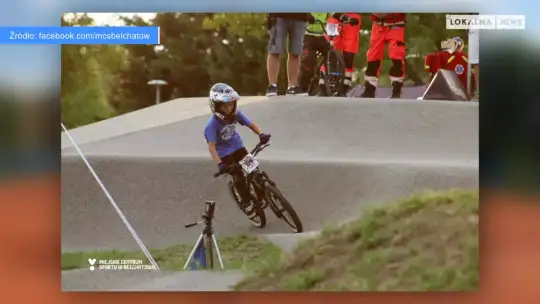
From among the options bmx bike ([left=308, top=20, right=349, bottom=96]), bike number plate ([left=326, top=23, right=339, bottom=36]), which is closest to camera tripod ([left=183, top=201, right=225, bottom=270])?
bmx bike ([left=308, top=20, right=349, bottom=96])

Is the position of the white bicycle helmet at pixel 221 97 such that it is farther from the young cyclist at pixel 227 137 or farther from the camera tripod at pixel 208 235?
the camera tripod at pixel 208 235

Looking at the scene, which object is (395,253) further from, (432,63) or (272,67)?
(272,67)

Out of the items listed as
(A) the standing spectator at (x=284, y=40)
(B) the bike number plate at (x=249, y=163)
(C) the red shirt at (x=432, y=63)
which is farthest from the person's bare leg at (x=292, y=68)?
(C) the red shirt at (x=432, y=63)

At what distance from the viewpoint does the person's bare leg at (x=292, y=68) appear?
14.2ft

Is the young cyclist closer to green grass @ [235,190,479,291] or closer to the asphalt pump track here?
the asphalt pump track

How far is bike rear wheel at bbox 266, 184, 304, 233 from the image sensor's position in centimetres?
422

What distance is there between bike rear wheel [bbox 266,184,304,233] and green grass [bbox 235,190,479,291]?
0.46ft

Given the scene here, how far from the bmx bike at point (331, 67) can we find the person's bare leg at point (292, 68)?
0.39 ft

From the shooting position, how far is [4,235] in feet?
14.0

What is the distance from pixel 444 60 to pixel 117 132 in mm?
2265

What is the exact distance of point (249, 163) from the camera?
4.25 m

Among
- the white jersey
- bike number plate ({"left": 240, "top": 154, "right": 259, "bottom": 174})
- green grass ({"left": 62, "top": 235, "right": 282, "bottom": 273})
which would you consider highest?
the white jersey

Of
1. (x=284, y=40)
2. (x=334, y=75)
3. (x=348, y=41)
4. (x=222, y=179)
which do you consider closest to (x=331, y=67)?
(x=334, y=75)

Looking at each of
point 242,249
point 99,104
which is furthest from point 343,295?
point 99,104
